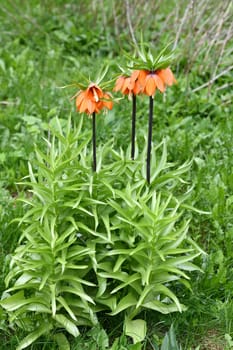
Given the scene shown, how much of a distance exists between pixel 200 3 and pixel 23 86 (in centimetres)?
137

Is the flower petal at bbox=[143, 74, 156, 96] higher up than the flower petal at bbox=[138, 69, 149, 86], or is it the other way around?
the flower petal at bbox=[138, 69, 149, 86]

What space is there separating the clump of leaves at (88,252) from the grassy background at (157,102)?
17cm

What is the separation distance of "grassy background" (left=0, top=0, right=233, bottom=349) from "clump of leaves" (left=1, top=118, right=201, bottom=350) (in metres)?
0.17

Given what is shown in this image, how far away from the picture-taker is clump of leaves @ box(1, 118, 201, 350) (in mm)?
2658

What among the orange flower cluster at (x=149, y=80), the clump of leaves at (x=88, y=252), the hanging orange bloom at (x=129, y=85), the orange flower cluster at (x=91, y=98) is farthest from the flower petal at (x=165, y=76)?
the clump of leaves at (x=88, y=252)

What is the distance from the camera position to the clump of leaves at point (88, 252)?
266 cm

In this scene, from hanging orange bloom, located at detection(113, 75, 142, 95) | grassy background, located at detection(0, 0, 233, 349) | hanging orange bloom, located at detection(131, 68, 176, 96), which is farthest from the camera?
grassy background, located at detection(0, 0, 233, 349)

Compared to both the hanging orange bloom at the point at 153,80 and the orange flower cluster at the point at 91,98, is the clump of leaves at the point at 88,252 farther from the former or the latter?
the hanging orange bloom at the point at 153,80

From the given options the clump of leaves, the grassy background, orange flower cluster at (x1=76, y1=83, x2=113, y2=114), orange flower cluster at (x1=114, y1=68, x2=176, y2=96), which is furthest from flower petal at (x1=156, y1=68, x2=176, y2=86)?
the grassy background

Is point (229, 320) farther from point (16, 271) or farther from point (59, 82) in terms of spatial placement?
point (59, 82)

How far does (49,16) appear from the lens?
6.00 m

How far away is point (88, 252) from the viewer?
2664mm

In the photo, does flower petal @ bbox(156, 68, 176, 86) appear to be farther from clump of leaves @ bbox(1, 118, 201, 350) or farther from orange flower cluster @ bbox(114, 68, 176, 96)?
clump of leaves @ bbox(1, 118, 201, 350)

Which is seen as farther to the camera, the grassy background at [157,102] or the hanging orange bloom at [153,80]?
the grassy background at [157,102]
